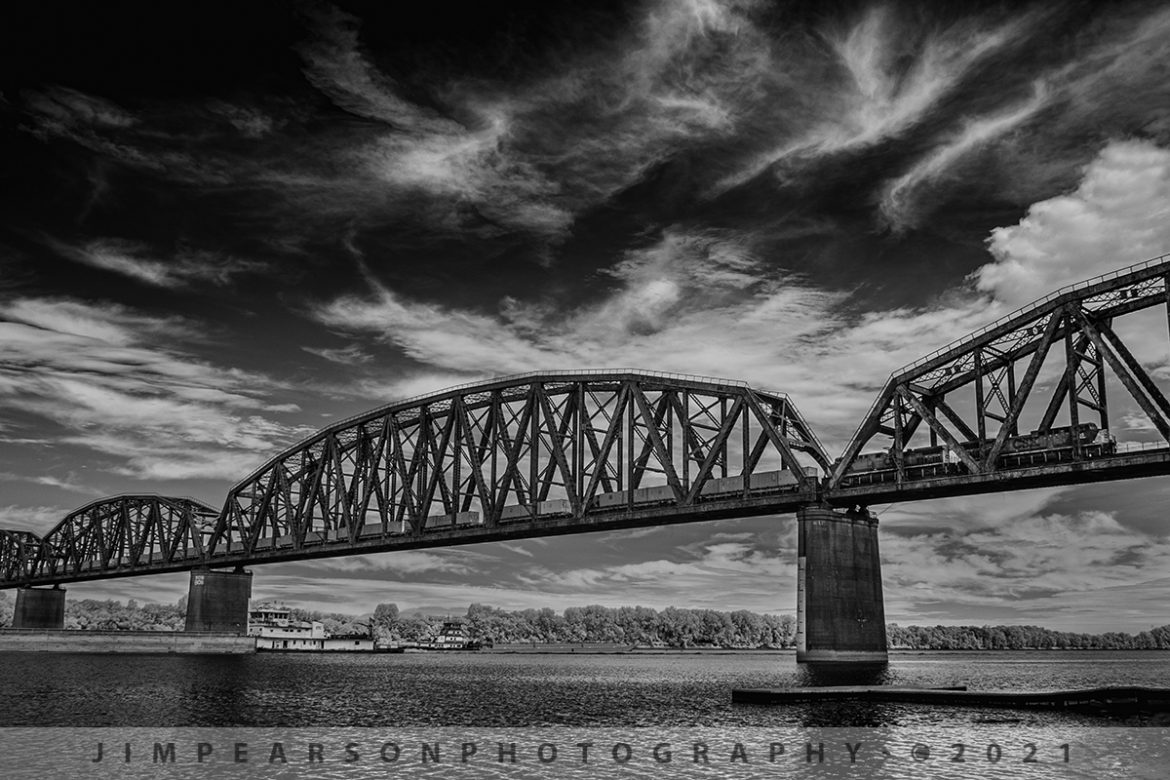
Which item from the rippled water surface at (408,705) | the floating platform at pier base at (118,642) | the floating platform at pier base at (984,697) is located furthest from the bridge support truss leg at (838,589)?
the floating platform at pier base at (118,642)

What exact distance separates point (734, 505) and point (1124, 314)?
37325mm

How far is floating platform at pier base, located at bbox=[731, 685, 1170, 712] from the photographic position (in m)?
51.8

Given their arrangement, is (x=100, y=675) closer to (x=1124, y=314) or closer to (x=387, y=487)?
(x=387, y=487)

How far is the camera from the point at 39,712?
52062 millimetres

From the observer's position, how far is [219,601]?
552ft

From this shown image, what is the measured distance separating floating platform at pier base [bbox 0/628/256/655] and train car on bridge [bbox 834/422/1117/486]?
357 ft

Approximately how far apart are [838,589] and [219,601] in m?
118

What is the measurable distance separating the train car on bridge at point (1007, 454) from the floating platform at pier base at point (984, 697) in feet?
86.2

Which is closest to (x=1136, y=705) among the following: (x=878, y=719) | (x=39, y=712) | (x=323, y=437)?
(x=878, y=719)

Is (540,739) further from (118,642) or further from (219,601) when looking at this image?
Result: (219,601)

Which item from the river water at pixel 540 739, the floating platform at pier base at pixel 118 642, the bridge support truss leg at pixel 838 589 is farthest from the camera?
the floating platform at pier base at pixel 118 642

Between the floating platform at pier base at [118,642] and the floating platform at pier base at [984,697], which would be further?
the floating platform at pier base at [118,642]

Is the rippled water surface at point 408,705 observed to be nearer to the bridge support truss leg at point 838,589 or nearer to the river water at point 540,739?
the river water at point 540,739

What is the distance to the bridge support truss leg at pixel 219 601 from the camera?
165375 mm
